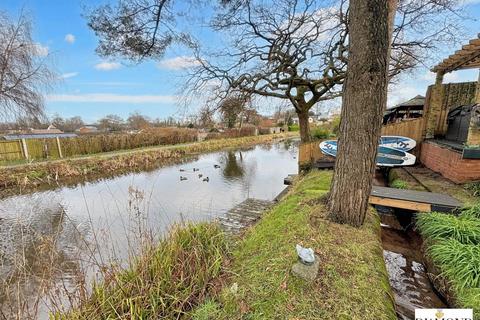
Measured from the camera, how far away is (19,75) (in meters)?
8.87

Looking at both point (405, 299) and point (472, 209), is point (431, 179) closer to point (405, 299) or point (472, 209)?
point (472, 209)

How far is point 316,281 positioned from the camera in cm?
214

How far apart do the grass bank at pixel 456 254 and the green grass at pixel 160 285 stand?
2.45 m

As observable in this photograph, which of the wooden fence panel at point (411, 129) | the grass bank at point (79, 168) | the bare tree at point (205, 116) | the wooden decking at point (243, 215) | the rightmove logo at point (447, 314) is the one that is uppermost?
the bare tree at point (205, 116)

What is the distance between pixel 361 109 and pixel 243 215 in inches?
164

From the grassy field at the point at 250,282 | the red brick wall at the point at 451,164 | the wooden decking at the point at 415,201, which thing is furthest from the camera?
the red brick wall at the point at 451,164

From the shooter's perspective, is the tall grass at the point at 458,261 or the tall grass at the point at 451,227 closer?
the tall grass at the point at 458,261

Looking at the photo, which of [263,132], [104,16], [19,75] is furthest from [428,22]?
[263,132]

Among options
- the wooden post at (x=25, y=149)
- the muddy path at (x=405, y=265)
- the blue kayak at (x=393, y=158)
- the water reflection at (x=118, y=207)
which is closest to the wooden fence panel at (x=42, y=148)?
the wooden post at (x=25, y=149)

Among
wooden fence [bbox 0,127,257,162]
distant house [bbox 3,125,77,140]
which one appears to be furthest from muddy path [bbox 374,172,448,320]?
wooden fence [bbox 0,127,257,162]

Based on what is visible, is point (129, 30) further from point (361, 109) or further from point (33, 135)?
point (33, 135)

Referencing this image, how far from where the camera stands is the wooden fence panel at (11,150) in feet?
38.8

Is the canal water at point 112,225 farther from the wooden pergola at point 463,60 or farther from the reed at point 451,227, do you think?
the wooden pergola at point 463,60

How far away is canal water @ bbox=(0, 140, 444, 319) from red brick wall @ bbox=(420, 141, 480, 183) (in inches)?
83.5
